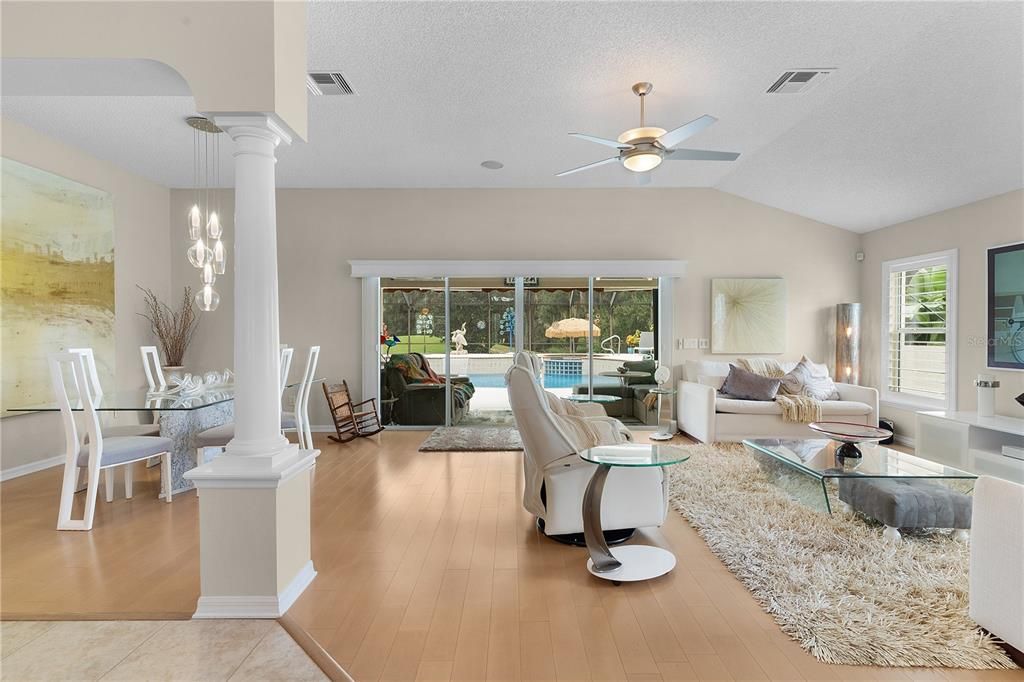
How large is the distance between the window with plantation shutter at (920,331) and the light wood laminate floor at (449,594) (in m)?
3.99

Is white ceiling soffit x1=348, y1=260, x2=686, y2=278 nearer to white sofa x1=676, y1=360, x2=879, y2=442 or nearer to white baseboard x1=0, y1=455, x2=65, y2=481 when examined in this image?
white sofa x1=676, y1=360, x2=879, y2=442

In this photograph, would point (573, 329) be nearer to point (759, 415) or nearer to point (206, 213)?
point (759, 415)

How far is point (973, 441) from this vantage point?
463 centimetres

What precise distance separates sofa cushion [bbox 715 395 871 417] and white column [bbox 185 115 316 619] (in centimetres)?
453

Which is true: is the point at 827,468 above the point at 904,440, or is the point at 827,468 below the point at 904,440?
above

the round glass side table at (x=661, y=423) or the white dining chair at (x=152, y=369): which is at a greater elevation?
the white dining chair at (x=152, y=369)

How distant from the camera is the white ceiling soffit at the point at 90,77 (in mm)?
2439

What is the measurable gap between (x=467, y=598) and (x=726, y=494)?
7.42ft

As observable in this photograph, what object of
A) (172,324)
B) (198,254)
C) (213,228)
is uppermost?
(213,228)

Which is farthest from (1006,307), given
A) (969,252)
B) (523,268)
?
(523,268)

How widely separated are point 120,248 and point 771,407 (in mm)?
7230

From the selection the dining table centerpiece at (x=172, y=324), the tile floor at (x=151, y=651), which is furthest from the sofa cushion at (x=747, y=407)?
the dining table centerpiece at (x=172, y=324)

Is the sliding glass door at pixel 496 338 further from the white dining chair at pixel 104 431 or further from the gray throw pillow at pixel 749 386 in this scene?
the white dining chair at pixel 104 431

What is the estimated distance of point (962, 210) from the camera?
534 cm
